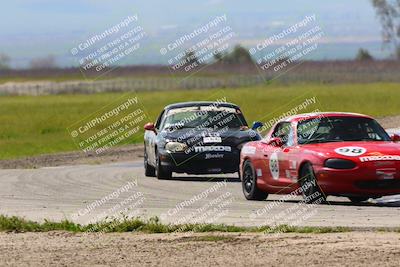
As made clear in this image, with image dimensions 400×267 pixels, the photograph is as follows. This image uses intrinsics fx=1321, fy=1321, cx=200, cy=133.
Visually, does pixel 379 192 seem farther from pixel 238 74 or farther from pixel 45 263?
pixel 238 74

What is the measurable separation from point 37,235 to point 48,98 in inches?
3475

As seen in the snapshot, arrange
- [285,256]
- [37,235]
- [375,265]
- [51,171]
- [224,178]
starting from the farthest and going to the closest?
1. [51,171]
2. [224,178]
3. [37,235]
4. [285,256]
5. [375,265]

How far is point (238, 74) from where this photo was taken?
356ft

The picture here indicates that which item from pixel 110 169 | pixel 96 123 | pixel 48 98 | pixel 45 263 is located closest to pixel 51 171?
pixel 110 169

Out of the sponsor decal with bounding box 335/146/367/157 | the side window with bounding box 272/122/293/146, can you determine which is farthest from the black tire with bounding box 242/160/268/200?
the sponsor decal with bounding box 335/146/367/157

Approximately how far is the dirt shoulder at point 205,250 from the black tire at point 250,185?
5.11 meters

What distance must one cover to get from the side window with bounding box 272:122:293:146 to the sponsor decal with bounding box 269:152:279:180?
238 mm

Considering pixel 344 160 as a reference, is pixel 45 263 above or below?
above

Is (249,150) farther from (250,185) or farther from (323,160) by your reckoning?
(323,160)

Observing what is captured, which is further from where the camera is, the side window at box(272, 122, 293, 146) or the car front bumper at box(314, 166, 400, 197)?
the side window at box(272, 122, 293, 146)

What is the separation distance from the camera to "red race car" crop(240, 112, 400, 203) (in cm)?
1689

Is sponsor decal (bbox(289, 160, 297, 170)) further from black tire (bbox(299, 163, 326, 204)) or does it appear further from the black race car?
the black race car

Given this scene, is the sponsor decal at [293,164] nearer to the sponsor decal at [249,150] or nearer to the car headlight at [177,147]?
the sponsor decal at [249,150]

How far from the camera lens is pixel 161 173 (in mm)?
24797
